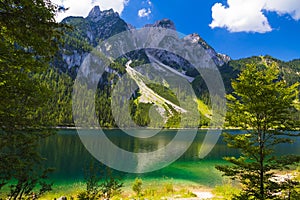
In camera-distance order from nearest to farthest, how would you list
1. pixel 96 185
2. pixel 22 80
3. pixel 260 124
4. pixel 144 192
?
pixel 22 80 < pixel 96 185 < pixel 260 124 < pixel 144 192

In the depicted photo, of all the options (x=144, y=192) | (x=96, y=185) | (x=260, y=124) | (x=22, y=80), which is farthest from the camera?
(x=144, y=192)

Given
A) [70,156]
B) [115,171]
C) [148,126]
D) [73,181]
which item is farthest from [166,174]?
[148,126]

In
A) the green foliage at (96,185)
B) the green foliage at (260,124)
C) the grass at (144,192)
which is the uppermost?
the green foliage at (260,124)

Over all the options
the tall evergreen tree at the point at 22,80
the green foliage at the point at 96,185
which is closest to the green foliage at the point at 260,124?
the green foliage at the point at 96,185

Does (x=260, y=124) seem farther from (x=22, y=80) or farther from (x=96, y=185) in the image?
(x=22, y=80)

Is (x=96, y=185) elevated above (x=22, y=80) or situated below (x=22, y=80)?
below

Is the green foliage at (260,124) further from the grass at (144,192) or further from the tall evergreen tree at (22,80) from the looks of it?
the grass at (144,192)

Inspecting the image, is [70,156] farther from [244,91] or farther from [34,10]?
[34,10]

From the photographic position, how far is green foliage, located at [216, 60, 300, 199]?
13.5 meters

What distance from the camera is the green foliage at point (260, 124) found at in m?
13.5

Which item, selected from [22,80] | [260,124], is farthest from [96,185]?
[260,124]

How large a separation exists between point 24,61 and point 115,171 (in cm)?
3486

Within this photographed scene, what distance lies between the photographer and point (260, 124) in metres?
14.5

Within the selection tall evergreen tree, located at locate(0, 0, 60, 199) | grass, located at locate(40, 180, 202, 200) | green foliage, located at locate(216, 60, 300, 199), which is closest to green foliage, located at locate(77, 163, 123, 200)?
tall evergreen tree, located at locate(0, 0, 60, 199)
